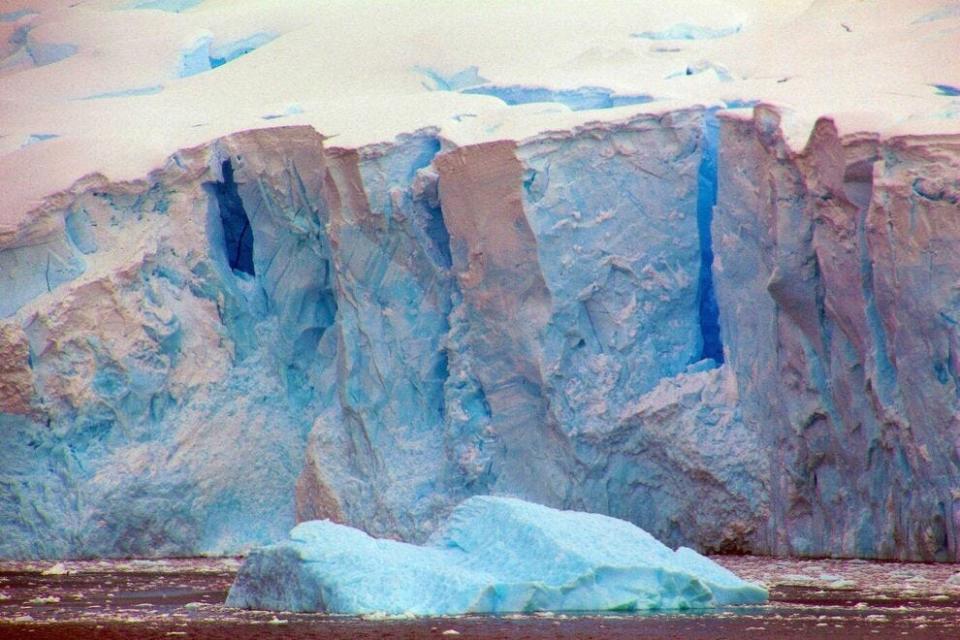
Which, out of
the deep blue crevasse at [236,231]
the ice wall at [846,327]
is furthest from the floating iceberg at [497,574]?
the deep blue crevasse at [236,231]

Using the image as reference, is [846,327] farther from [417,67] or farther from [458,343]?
[417,67]

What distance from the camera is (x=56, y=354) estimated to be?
13.8m

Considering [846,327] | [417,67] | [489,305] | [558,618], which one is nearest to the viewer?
[558,618]

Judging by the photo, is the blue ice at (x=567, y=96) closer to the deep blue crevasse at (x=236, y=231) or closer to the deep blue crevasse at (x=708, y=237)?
the deep blue crevasse at (x=708, y=237)

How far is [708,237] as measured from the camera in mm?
13547

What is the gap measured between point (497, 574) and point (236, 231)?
6875 millimetres

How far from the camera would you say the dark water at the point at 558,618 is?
7.89 meters

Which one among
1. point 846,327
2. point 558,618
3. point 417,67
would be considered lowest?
point 558,618

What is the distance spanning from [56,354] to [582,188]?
4696 millimetres

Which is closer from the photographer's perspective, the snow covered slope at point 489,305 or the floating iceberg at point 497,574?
the floating iceberg at point 497,574

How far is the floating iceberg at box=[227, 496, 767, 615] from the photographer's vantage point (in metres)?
9.00

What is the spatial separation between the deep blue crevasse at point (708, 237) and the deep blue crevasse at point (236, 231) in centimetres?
429

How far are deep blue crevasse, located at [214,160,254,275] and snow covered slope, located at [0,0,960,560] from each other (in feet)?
0.10

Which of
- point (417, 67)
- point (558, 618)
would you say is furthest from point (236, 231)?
point (558, 618)
